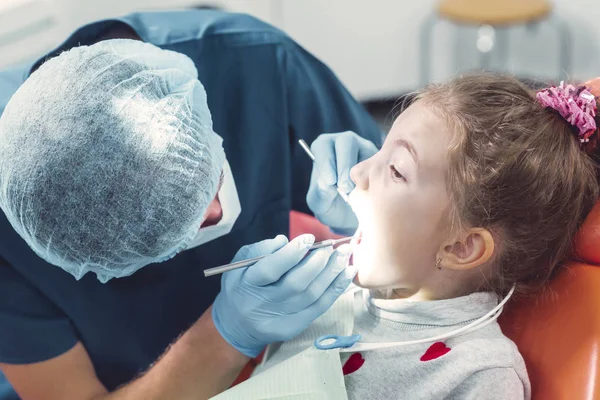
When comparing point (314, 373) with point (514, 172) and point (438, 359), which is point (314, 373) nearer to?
point (438, 359)

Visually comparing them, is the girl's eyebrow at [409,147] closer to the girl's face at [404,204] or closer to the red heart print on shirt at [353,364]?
the girl's face at [404,204]

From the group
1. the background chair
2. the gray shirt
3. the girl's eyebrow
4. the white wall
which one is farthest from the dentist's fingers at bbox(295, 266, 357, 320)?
the white wall

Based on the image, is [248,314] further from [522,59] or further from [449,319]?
[522,59]

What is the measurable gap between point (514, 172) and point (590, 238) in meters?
0.21

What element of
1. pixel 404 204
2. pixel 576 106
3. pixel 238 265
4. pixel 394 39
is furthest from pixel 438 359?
pixel 394 39

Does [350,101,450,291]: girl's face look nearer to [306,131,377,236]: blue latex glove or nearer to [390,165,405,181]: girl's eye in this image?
[390,165,405,181]: girl's eye

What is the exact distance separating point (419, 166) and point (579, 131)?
0.87ft

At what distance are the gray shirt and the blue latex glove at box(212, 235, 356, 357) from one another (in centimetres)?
14

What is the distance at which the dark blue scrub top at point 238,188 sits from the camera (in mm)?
1343

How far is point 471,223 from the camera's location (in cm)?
121

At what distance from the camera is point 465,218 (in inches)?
47.8

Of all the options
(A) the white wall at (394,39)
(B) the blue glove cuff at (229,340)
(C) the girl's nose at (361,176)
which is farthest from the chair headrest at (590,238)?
(A) the white wall at (394,39)

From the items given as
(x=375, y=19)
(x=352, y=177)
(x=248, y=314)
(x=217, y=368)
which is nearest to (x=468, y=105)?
(x=352, y=177)

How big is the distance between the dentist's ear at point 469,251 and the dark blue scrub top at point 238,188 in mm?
481
